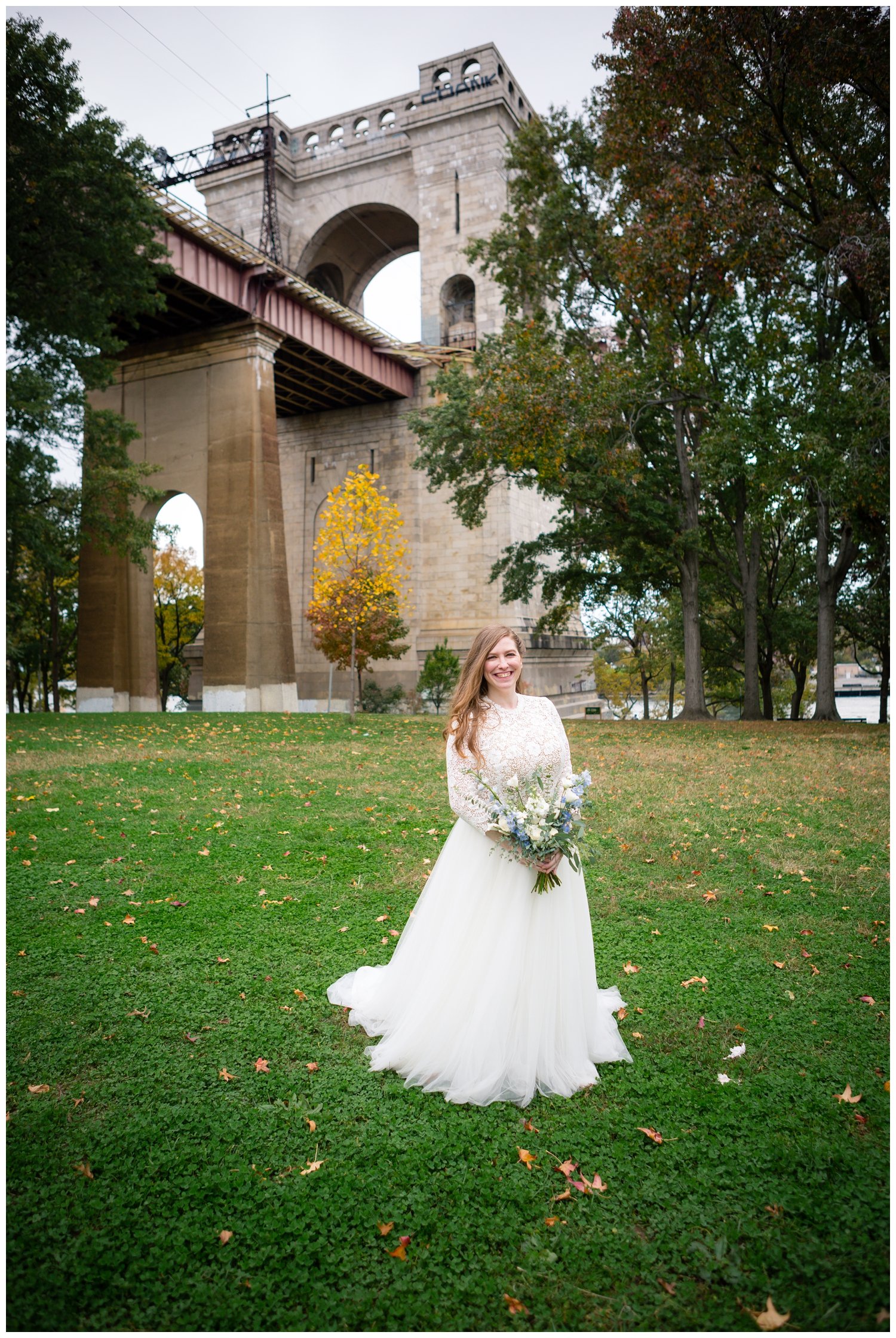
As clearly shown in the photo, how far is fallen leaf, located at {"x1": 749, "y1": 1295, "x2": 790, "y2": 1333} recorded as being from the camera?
2.68 metres

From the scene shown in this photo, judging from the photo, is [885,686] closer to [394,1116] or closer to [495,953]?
[495,953]

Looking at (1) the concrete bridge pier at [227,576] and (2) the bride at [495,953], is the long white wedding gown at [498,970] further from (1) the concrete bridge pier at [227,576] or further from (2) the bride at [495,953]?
(1) the concrete bridge pier at [227,576]

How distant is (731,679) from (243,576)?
89.0 ft

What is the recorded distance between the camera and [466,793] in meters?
4.29

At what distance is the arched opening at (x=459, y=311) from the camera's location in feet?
126

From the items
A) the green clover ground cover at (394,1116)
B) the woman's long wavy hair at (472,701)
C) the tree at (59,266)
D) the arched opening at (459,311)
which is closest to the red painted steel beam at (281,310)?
the arched opening at (459,311)

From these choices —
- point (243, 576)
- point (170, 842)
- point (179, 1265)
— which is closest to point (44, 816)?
point (170, 842)

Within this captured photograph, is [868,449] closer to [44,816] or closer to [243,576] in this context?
[44,816]

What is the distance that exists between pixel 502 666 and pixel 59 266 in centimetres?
1980

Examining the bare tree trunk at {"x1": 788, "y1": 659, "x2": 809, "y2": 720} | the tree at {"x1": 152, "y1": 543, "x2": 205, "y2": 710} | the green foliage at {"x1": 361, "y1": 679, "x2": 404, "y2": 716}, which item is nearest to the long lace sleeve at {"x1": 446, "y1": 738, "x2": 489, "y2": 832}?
the green foliage at {"x1": 361, "y1": 679, "x2": 404, "y2": 716}

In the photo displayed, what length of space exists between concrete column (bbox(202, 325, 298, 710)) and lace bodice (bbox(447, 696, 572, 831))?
25841 mm

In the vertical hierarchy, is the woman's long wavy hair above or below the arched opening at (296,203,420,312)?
below

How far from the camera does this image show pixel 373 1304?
110 inches

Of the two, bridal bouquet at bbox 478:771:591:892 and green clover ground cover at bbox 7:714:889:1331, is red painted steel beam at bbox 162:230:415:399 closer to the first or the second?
green clover ground cover at bbox 7:714:889:1331
